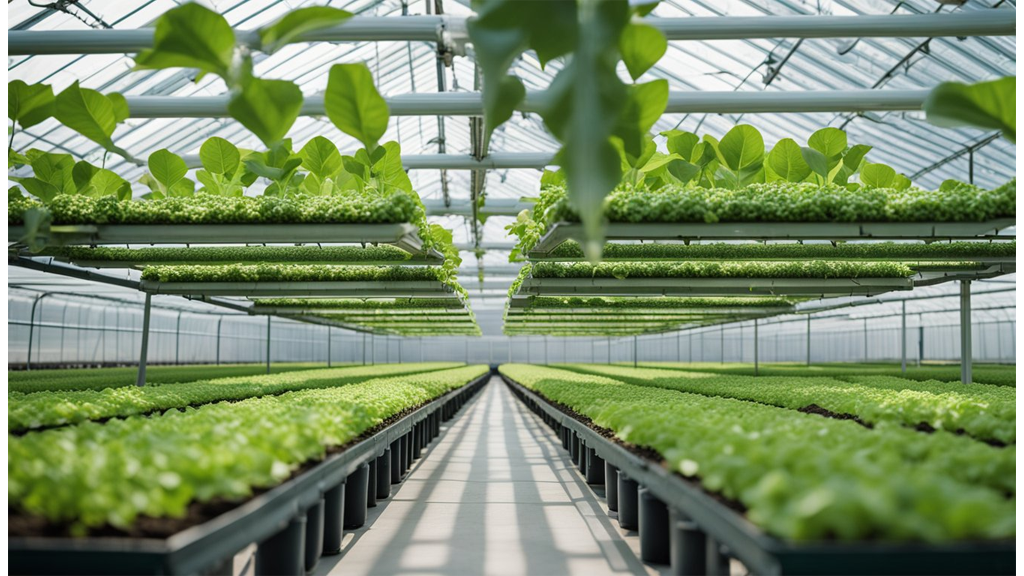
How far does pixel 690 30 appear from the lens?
15.1 feet

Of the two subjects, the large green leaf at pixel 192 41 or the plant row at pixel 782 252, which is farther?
the plant row at pixel 782 252

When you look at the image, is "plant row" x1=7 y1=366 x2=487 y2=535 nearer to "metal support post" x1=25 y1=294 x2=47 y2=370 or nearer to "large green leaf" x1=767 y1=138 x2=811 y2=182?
"large green leaf" x1=767 y1=138 x2=811 y2=182

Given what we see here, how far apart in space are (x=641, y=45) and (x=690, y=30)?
9.30 ft

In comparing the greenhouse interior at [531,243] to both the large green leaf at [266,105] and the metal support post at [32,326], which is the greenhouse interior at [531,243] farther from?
the metal support post at [32,326]

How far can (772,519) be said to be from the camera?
220 centimetres

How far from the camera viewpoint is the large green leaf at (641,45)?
1.96 m

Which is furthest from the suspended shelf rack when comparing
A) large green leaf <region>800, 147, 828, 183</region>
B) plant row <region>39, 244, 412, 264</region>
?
plant row <region>39, 244, 412, 264</region>

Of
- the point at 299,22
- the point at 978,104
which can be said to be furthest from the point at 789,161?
the point at 299,22

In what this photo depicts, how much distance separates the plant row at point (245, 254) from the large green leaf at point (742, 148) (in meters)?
2.96

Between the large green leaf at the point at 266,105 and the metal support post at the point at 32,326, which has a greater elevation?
the large green leaf at the point at 266,105

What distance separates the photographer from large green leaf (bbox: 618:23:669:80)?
1.96m

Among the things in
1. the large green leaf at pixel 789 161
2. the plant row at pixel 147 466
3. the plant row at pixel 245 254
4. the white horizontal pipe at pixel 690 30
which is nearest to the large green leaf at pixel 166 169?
the white horizontal pipe at pixel 690 30

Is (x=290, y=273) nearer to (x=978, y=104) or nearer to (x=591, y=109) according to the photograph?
(x=978, y=104)

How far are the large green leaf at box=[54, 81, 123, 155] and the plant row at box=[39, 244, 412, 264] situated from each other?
3.17 meters
